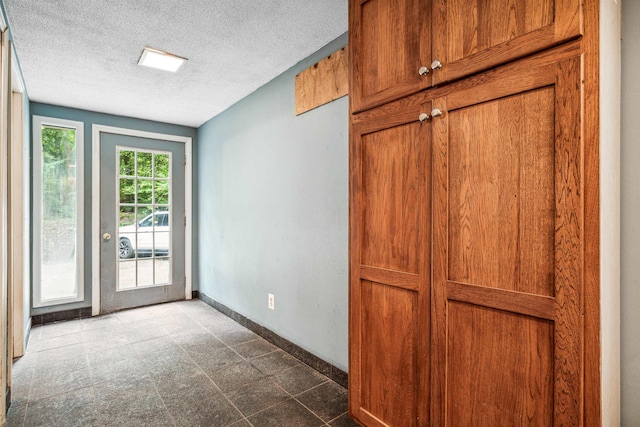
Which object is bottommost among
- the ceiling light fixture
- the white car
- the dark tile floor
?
the dark tile floor

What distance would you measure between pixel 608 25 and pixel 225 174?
3.39 m

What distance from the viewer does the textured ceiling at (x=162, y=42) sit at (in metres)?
1.91

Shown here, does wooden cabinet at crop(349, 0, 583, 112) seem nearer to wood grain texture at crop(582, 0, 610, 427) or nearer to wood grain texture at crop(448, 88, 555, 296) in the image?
wood grain texture at crop(582, 0, 610, 427)

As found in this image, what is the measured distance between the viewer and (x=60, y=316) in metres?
3.52

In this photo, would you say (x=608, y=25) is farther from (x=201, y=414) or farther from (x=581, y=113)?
(x=201, y=414)

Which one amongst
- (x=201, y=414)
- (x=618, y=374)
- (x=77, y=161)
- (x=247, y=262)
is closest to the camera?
(x=618, y=374)

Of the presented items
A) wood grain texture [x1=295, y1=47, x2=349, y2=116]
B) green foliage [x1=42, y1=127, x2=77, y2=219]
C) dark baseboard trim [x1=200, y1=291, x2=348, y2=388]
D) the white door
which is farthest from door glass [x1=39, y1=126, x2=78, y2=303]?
wood grain texture [x1=295, y1=47, x2=349, y2=116]

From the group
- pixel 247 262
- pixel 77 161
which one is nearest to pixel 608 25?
A: pixel 247 262

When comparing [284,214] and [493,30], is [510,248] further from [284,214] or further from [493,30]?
[284,214]

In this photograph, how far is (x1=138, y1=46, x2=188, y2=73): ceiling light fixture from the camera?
2400 mm

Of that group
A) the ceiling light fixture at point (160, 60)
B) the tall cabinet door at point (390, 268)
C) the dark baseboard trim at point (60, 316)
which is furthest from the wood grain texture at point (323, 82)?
the dark baseboard trim at point (60, 316)

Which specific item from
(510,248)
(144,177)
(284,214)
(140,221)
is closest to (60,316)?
(140,221)

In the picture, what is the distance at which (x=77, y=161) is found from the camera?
11.9 feet

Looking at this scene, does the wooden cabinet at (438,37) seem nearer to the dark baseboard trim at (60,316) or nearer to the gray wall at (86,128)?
the gray wall at (86,128)
